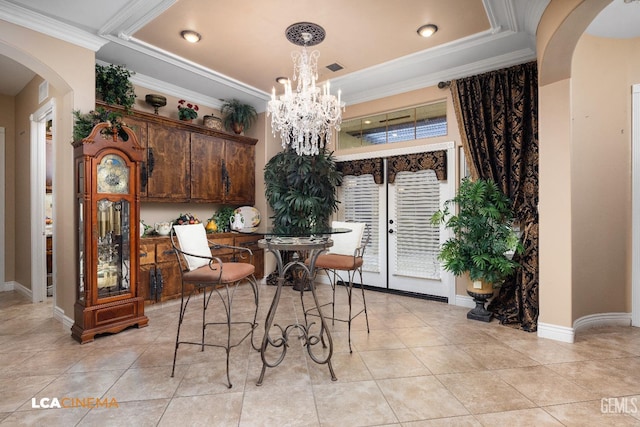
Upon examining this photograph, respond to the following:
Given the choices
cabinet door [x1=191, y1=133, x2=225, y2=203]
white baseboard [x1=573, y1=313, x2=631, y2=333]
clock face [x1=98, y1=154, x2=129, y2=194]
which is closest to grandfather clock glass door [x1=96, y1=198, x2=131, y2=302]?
clock face [x1=98, y1=154, x2=129, y2=194]

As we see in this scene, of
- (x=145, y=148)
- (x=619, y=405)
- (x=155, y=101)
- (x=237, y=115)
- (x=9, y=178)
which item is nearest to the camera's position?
(x=619, y=405)

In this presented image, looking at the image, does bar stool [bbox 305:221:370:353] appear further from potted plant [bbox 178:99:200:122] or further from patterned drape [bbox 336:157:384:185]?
potted plant [bbox 178:99:200:122]

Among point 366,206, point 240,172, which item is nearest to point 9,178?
point 240,172

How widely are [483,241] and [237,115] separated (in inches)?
156

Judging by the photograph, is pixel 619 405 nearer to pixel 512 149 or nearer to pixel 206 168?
pixel 512 149

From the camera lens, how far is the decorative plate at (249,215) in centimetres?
521

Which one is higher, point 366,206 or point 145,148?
point 145,148

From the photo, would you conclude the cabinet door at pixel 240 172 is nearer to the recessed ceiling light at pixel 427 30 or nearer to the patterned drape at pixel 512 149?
the recessed ceiling light at pixel 427 30

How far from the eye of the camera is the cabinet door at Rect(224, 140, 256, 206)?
203 inches

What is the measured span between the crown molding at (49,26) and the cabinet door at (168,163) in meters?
1.10

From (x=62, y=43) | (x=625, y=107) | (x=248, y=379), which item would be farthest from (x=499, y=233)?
(x=62, y=43)

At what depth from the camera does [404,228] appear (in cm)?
466

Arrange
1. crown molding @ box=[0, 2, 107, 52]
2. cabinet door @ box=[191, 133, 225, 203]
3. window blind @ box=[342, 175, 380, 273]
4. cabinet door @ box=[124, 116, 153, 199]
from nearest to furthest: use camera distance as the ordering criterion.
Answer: crown molding @ box=[0, 2, 107, 52]
cabinet door @ box=[124, 116, 153, 199]
cabinet door @ box=[191, 133, 225, 203]
window blind @ box=[342, 175, 380, 273]

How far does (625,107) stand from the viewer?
344 cm
